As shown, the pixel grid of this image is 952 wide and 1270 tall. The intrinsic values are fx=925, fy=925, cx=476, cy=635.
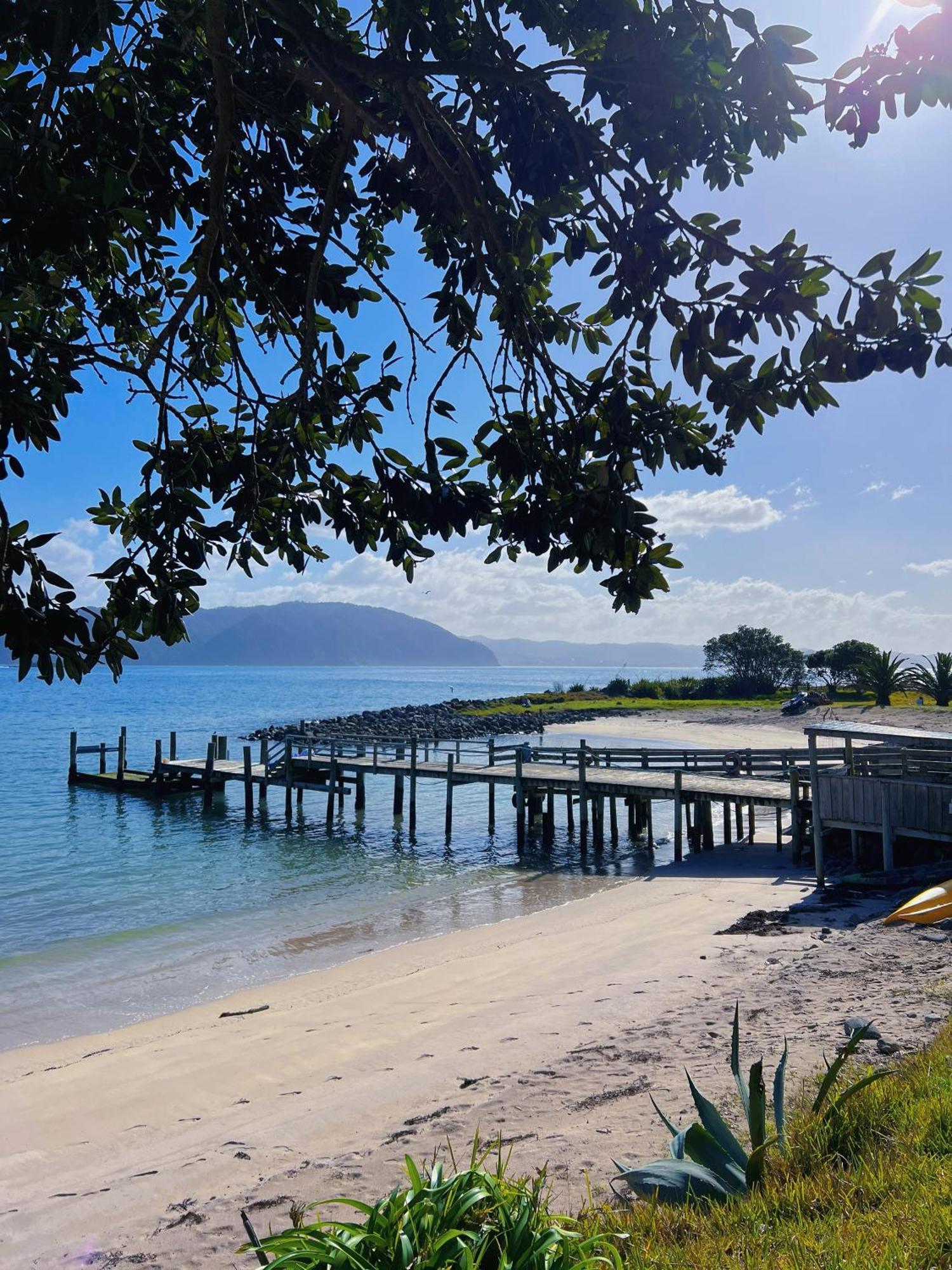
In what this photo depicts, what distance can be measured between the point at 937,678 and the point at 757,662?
24985mm

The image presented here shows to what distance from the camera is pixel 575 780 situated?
2556 centimetres

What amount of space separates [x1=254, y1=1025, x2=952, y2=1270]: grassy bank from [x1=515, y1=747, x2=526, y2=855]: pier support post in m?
21.6

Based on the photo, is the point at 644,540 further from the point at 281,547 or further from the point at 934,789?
the point at 934,789

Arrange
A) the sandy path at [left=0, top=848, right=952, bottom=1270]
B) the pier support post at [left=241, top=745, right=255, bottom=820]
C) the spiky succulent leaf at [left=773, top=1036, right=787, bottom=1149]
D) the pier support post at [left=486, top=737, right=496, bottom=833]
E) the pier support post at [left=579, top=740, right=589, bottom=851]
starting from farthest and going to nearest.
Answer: the pier support post at [left=241, top=745, right=255, bottom=820] < the pier support post at [left=486, top=737, right=496, bottom=833] < the pier support post at [left=579, top=740, right=589, bottom=851] < the sandy path at [left=0, top=848, right=952, bottom=1270] < the spiky succulent leaf at [left=773, top=1036, right=787, bottom=1149]

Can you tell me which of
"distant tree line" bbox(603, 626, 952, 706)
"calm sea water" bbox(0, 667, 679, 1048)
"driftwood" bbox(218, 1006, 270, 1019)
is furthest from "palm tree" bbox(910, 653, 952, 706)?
"driftwood" bbox(218, 1006, 270, 1019)

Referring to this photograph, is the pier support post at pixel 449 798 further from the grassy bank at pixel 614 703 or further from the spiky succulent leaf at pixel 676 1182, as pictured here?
the grassy bank at pixel 614 703

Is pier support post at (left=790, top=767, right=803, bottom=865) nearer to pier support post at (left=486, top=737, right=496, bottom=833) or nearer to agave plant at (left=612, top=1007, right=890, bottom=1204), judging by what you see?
pier support post at (left=486, top=737, right=496, bottom=833)

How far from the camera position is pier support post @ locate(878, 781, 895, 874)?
626 inches

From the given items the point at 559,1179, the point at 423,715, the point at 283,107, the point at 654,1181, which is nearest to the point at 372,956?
the point at 559,1179

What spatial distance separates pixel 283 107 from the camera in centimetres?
575

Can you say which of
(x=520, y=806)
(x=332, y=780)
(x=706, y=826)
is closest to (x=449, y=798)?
(x=520, y=806)

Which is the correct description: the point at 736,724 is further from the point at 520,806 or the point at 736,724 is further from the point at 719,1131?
the point at 719,1131

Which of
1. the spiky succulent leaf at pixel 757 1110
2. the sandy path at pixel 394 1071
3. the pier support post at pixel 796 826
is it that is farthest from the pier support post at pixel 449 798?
the spiky succulent leaf at pixel 757 1110

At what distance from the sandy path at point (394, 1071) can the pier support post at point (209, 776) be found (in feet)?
68.7
